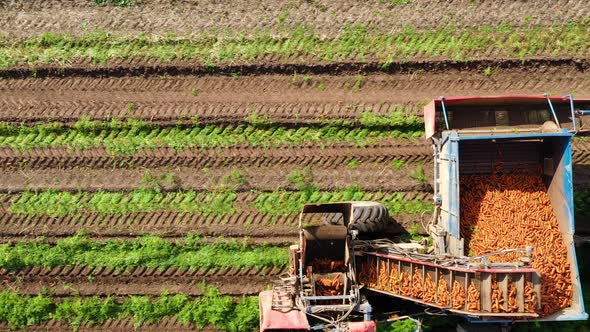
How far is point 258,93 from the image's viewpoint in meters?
10.5

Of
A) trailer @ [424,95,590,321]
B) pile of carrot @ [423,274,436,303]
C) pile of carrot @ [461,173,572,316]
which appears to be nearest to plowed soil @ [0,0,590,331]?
trailer @ [424,95,590,321]

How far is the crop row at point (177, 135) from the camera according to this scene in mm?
10289

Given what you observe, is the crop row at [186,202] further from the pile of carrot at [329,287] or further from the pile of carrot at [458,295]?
the pile of carrot at [458,295]

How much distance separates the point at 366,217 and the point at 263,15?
4926 millimetres

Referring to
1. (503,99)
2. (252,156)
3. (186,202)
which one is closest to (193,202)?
(186,202)

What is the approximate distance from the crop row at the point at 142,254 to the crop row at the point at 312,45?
12.4 ft

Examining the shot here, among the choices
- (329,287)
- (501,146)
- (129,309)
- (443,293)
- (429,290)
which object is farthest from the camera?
(129,309)

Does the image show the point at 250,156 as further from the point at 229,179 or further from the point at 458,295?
the point at 458,295

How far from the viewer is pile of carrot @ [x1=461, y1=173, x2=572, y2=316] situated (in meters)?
8.03

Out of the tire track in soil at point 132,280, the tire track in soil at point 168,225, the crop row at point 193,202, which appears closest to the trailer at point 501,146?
the crop row at point 193,202

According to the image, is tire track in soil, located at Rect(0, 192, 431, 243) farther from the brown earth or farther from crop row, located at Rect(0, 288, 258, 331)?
the brown earth

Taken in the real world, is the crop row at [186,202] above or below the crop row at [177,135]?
below

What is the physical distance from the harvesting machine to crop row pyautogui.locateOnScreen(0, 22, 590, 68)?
199 cm

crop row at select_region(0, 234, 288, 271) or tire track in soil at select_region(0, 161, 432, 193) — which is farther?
tire track in soil at select_region(0, 161, 432, 193)
